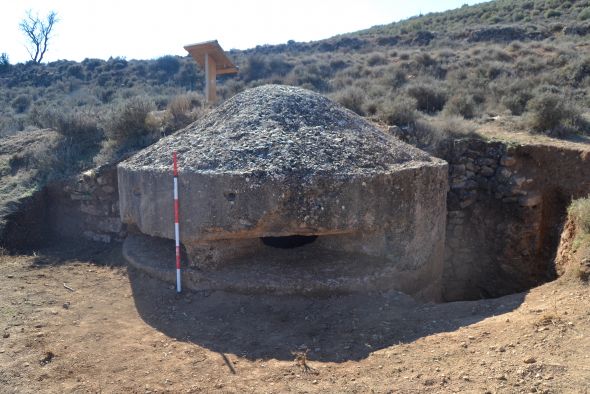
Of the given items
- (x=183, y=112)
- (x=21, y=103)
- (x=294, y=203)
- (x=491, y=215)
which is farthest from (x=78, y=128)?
(x=21, y=103)

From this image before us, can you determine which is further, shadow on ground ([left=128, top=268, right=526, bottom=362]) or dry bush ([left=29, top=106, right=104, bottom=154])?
dry bush ([left=29, top=106, right=104, bottom=154])

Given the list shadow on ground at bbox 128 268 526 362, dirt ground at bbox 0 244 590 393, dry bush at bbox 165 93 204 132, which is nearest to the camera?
dirt ground at bbox 0 244 590 393

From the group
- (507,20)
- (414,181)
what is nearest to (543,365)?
(414,181)

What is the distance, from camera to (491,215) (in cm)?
766

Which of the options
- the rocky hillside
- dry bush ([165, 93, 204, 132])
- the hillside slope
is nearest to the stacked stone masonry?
the rocky hillside

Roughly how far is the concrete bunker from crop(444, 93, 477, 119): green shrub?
466 cm

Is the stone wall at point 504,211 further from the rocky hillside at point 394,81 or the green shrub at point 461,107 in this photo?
the green shrub at point 461,107

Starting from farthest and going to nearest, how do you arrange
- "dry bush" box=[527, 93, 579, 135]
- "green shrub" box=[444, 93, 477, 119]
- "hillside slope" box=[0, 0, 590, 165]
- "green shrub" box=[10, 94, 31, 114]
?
"green shrub" box=[10, 94, 31, 114]
"green shrub" box=[444, 93, 477, 119]
"hillside slope" box=[0, 0, 590, 165]
"dry bush" box=[527, 93, 579, 135]

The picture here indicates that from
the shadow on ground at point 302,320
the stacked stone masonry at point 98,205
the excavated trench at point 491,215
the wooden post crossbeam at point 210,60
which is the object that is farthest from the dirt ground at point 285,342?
the wooden post crossbeam at point 210,60

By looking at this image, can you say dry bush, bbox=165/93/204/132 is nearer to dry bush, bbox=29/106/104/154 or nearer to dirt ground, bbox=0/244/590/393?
dry bush, bbox=29/106/104/154

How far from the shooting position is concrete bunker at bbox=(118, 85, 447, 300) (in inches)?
179

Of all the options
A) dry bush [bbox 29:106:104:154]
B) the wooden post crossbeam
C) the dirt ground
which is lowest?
the dirt ground

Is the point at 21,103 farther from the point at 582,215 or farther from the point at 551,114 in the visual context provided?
the point at 582,215

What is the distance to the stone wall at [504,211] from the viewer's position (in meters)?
7.20
